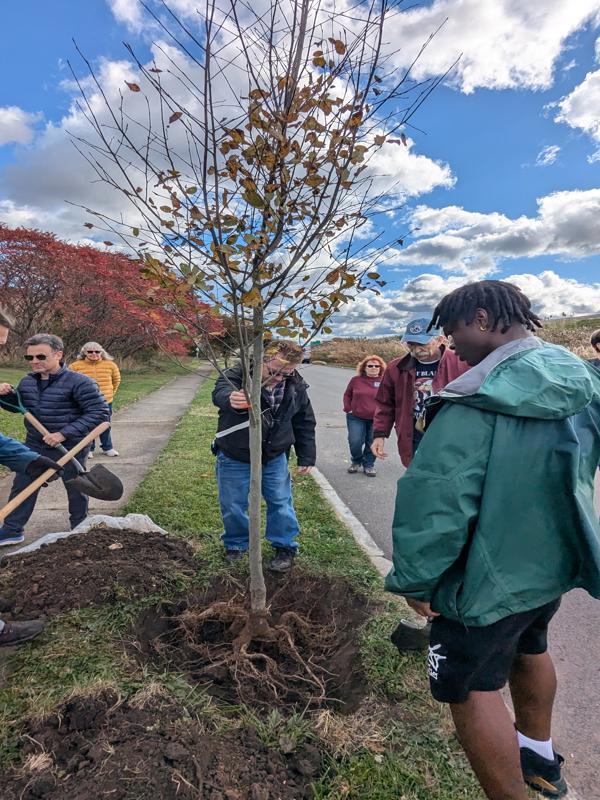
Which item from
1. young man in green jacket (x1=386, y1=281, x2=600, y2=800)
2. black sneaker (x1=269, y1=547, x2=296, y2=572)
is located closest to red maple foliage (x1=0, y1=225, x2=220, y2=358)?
black sneaker (x1=269, y1=547, x2=296, y2=572)

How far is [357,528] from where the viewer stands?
4.93 m

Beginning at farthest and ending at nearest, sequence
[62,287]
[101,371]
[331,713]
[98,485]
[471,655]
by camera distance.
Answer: [62,287] < [101,371] < [98,485] < [331,713] < [471,655]

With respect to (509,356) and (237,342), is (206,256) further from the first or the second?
(509,356)

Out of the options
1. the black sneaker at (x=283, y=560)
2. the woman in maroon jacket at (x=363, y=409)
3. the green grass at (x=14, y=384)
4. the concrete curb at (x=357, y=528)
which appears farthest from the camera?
the green grass at (x=14, y=384)

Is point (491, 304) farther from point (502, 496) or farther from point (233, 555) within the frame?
point (233, 555)

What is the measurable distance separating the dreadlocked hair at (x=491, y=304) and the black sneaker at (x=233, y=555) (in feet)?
9.02

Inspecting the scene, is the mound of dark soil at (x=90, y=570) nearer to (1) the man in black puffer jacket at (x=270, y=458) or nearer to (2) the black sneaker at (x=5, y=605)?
(2) the black sneaker at (x=5, y=605)

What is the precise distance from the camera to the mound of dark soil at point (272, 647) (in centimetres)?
249

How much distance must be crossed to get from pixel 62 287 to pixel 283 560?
18.7 m

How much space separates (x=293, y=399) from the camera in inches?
153

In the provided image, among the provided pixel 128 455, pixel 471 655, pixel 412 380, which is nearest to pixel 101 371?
pixel 128 455

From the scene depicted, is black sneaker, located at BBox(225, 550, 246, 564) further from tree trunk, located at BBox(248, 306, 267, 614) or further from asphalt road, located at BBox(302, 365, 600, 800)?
asphalt road, located at BBox(302, 365, 600, 800)

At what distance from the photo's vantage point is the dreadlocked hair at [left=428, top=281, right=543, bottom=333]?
173 centimetres

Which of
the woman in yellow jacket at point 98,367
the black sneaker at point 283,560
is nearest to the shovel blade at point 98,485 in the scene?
the black sneaker at point 283,560
